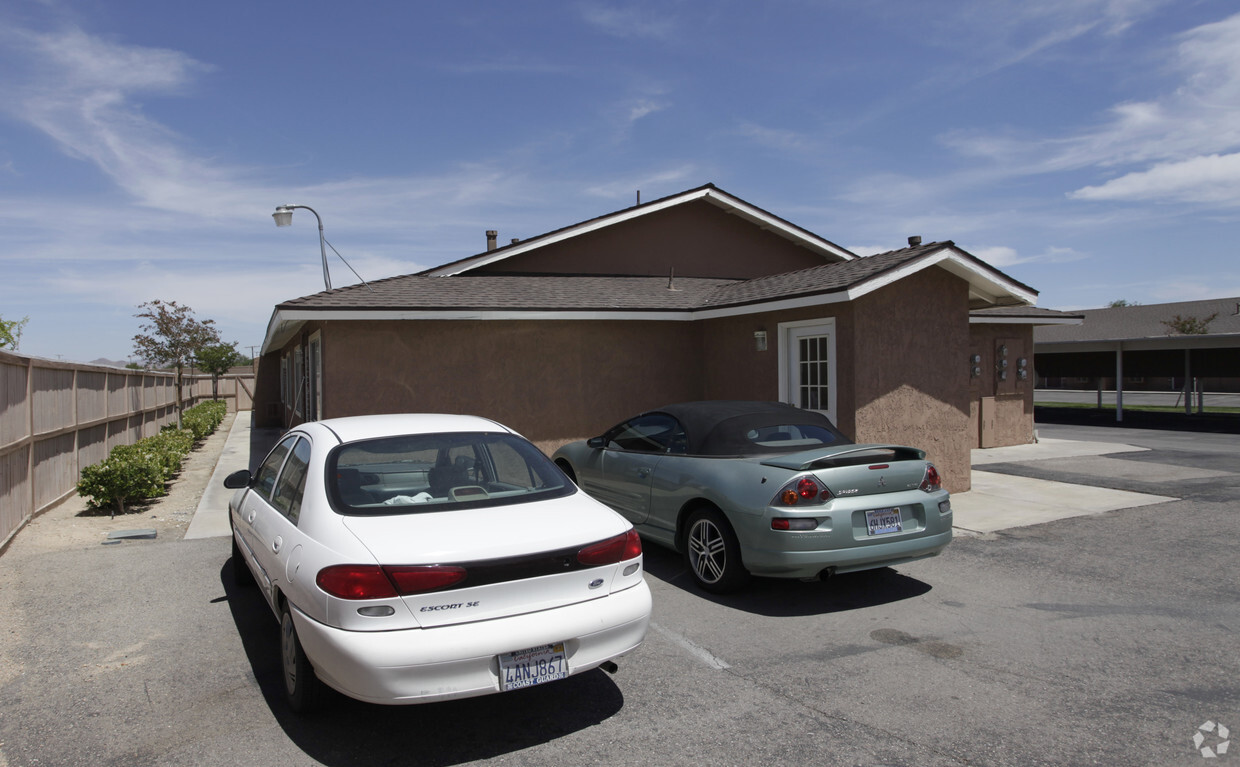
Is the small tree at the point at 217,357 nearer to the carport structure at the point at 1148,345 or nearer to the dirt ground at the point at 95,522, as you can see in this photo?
the dirt ground at the point at 95,522

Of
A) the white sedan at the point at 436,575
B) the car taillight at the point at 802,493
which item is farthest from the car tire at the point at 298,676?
the car taillight at the point at 802,493

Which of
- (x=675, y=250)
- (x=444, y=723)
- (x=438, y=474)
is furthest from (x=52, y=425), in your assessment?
(x=675, y=250)

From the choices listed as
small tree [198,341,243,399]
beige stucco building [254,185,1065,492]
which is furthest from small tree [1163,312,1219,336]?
small tree [198,341,243,399]

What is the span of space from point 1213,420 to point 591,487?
22772 millimetres

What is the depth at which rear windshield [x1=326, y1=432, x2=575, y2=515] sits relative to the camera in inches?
161

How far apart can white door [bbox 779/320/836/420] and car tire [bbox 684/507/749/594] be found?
421cm

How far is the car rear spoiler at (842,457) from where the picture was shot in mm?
5668

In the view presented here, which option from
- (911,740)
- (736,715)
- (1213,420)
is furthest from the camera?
(1213,420)

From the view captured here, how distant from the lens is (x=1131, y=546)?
7.55m

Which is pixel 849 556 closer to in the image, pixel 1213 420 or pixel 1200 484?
pixel 1200 484

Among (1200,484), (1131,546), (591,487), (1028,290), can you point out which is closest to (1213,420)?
(1200,484)

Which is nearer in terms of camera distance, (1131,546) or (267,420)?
(1131,546)

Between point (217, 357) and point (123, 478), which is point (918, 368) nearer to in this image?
point (123, 478)

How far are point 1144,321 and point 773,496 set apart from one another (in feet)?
101
